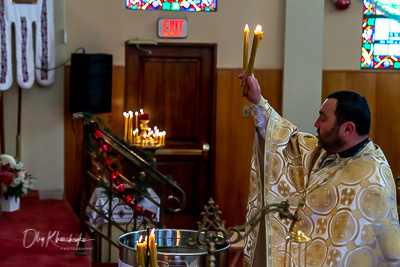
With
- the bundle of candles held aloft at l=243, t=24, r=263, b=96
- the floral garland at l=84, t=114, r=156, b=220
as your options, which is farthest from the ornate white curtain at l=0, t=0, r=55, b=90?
the bundle of candles held aloft at l=243, t=24, r=263, b=96

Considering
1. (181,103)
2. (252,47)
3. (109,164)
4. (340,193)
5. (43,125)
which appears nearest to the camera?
(252,47)

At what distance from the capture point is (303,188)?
3.99m

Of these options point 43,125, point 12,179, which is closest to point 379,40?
point 43,125

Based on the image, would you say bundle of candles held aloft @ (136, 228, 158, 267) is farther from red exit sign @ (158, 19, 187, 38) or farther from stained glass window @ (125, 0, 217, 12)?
stained glass window @ (125, 0, 217, 12)

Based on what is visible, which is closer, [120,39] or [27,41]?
[27,41]

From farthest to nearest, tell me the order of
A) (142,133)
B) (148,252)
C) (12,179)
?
(142,133) → (12,179) → (148,252)

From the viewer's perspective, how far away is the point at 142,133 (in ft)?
28.3

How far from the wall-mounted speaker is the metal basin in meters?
5.50

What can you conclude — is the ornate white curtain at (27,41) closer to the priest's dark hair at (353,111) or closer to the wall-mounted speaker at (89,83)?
the wall-mounted speaker at (89,83)

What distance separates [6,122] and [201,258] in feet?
20.9

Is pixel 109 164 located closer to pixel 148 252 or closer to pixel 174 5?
pixel 174 5

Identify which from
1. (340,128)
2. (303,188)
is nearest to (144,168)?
A: (303,188)

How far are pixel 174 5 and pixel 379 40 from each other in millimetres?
2532

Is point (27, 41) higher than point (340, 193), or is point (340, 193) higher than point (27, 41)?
point (27, 41)
